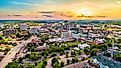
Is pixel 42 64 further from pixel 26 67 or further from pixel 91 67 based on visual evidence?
pixel 91 67

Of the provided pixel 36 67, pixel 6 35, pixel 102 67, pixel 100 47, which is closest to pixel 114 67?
pixel 102 67

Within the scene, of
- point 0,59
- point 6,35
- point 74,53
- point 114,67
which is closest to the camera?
point 114,67

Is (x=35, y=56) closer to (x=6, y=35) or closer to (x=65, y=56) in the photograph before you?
(x=65, y=56)

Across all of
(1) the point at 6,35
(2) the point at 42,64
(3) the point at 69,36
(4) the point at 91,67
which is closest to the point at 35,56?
(2) the point at 42,64

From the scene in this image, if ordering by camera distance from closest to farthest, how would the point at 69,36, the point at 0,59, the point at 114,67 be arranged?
1. the point at 114,67
2. the point at 0,59
3. the point at 69,36

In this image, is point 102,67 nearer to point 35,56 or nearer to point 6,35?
point 35,56

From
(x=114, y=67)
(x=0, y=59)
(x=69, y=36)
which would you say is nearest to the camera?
(x=114, y=67)

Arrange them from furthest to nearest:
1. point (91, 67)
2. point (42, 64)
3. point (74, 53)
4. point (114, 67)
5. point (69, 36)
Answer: point (69, 36)
point (74, 53)
point (42, 64)
point (91, 67)
point (114, 67)

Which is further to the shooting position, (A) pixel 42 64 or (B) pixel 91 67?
(A) pixel 42 64
